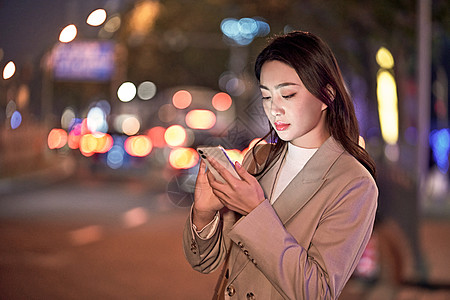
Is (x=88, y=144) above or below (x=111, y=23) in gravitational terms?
below

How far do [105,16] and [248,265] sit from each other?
4.65 ft

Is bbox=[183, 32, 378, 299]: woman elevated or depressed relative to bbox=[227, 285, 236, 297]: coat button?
elevated

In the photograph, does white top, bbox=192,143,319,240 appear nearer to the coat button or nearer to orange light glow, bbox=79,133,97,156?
the coat button

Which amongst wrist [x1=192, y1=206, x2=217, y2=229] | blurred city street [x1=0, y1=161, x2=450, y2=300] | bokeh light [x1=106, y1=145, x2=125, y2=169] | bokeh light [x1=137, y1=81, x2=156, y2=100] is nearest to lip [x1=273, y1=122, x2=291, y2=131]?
wrist [x1=192, y1=206, x2=217, y2=229]

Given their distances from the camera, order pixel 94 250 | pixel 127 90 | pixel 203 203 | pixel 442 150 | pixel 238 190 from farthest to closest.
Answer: pixel 127 90 → pixel 442 150 → pixel 94 250 → pixel 203 203 → pixel 238 190

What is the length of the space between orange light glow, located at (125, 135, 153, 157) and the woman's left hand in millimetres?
18084

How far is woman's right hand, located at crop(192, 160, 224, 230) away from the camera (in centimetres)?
219

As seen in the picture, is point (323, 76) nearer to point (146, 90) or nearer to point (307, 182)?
point (307, 182)

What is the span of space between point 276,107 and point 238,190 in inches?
12.4

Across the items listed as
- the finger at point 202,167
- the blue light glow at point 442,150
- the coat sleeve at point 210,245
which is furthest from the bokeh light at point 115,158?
the finger at point 202,167

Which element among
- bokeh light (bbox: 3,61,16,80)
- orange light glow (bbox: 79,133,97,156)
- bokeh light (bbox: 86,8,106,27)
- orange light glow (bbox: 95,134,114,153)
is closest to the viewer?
bokeh light (bbox: 86,8,106,27)

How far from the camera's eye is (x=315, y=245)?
2.01 m

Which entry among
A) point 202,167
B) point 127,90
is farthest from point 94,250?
point 127,90

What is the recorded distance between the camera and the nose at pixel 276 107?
7.02 feet
